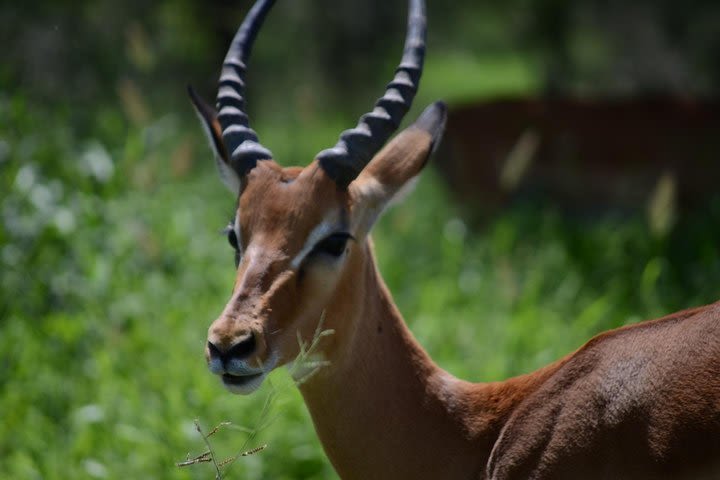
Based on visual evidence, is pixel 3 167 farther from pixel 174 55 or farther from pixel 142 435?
pixel 174 55

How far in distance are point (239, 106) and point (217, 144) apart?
0.57 ft

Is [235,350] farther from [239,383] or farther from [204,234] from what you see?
[204,234]

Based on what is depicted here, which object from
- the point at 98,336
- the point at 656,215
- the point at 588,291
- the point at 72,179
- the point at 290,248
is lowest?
the point at 588,291

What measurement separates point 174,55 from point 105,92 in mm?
3766

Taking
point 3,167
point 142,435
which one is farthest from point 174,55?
point 142,435

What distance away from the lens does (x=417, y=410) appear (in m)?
3.40

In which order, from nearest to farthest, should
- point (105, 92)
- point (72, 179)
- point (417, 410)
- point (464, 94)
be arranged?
point (417, 410)
point (72, 179)
point (105, 92)
point (464, 94)

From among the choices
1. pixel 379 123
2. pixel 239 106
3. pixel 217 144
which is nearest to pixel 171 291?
pixel 217 144

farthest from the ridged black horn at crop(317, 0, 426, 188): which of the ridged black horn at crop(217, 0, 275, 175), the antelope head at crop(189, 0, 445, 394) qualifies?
the ridged black horn at crop(217, 0, 275, 175)

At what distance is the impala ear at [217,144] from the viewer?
367cm

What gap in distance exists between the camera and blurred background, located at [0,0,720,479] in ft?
16.2

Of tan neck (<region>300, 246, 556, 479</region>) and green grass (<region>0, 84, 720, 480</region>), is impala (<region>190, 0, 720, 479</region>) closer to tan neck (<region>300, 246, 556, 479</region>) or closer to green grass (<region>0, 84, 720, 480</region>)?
tan neck (<region>300, 246, 556, 479</region>)

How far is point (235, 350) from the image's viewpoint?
9.57 feet

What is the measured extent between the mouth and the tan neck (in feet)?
1.33
